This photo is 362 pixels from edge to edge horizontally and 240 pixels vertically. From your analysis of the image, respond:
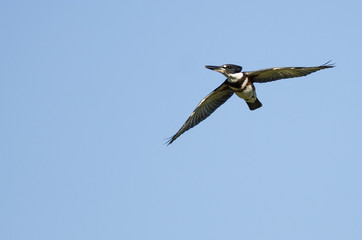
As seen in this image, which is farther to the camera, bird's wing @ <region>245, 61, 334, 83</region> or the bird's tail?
the bird's tail

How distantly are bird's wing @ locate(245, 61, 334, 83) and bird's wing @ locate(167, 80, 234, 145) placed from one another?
1.27m

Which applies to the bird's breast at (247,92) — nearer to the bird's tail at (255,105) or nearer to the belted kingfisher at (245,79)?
the belted kingfisher at (245,79)

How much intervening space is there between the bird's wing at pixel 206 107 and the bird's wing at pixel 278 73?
4.15ft

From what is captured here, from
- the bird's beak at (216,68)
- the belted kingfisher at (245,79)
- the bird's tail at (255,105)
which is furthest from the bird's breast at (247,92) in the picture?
the bird's beak at (216,68)

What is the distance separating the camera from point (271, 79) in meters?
19.1

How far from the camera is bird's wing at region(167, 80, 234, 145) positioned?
65.4 feet

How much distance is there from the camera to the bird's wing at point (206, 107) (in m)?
19.9

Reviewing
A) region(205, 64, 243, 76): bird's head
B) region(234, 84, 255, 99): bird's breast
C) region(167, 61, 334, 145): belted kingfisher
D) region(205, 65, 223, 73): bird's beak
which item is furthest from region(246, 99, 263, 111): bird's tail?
region(205, 65, 223, 73): bird's beak

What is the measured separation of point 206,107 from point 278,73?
9.57ft

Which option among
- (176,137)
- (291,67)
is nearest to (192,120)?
(176,137)

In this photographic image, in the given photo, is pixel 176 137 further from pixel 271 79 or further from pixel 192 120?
pixel 271 79

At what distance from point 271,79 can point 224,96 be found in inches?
73.8

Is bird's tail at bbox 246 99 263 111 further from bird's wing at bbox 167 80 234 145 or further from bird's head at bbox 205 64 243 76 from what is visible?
bird's head at bbox 205 64 243 76

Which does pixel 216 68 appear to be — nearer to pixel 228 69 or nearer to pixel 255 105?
pixel 228 69
